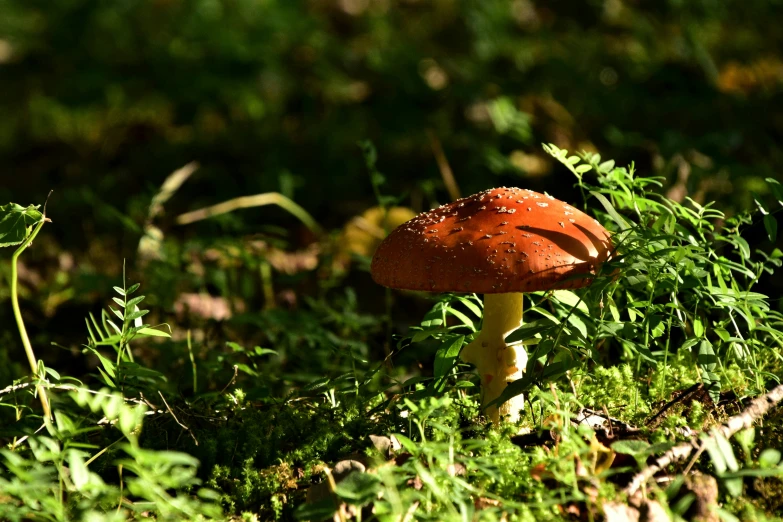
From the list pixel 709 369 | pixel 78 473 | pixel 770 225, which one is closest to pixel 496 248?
pixel 709 369

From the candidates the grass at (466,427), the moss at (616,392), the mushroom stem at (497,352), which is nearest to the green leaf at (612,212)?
the grass at (466,427)

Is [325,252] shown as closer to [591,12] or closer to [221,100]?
[221,100]

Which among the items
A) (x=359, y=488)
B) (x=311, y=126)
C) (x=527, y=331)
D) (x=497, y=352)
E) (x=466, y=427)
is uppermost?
(x=527, y=331)

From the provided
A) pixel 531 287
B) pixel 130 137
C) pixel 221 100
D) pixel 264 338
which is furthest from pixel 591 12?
pixel 531 287

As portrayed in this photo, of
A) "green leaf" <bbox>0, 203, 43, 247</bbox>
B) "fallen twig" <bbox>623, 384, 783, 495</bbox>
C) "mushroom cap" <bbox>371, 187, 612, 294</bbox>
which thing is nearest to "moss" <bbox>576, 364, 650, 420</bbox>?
"fallen twig" <bbox>623, 384, 783, 495</bbox>

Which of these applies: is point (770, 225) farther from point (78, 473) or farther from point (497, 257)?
point (78, 473)

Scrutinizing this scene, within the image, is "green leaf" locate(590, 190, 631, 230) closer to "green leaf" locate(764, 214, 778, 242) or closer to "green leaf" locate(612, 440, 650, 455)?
"green leaf" locate(764, 214, 778, 242)

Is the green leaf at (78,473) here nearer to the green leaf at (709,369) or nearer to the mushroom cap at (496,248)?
the mushroom cap at (496,248)
